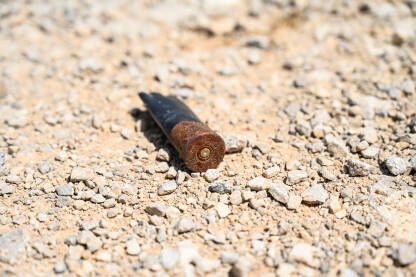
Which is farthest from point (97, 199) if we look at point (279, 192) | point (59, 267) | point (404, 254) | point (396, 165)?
point (396, 165)

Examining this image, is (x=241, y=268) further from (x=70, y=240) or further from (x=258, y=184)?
(x=70, y=240)

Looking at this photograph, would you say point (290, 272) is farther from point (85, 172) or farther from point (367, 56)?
point (367, 56)

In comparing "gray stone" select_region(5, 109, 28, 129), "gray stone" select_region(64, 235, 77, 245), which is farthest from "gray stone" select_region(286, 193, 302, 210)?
"gray stone" select_region(5, 109, 28, 129)

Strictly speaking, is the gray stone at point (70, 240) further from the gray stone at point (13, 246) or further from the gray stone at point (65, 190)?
the gray stone at point (65, 190)

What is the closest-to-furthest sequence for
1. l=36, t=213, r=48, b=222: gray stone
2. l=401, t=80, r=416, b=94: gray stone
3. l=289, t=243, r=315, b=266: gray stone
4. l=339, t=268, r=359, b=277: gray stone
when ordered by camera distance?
l=339, t=268, r=359, b=277: gray stone < l=289, t=243, r=315, b=266: gray stone < l=36, t=213, r=48, b=222: gray stone < l=401, t=80, r=416, b=94: gray stone

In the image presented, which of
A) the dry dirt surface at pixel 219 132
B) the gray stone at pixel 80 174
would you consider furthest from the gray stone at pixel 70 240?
the gray stone at pixel 80 174

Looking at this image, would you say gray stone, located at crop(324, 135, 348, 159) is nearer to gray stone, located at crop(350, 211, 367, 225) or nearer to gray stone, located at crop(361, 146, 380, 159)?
gray stone, located at crop(361, 146, 380, 159)
